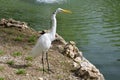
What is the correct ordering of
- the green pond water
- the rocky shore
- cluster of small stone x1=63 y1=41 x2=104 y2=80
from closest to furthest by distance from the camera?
the rocky shore
cluster of small stone x1=63 y1=41 x2=104 y2=80
the green pond water

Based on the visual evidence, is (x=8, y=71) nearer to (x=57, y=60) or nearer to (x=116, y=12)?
(x=57, y=60)

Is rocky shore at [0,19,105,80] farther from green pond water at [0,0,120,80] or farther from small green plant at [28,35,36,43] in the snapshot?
green pond water at [0,0,120,80]

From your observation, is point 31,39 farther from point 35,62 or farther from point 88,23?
point 88,23

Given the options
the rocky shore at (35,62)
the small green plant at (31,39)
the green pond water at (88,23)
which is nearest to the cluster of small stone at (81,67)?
the rocky shore at (35,62)

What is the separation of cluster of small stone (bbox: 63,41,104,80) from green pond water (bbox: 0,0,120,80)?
4.90 feet

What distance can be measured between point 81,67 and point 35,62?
1.68 metres

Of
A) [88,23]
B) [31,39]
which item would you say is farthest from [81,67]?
[88,23]

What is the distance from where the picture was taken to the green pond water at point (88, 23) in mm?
16734

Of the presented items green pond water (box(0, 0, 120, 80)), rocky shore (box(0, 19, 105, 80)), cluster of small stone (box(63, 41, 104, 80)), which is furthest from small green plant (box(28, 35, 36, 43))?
green pond water (box(0, 0, 120, 80))

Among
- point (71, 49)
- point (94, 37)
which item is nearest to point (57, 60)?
point (71, 49)

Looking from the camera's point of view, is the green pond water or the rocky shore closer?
the rocky shore

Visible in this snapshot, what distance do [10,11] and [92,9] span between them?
6.44m

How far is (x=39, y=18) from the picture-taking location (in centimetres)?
2572

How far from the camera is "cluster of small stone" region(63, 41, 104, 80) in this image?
466 inches
